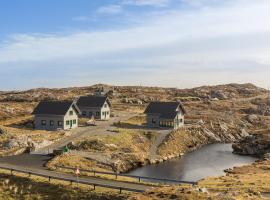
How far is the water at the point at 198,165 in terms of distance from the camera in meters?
75.2

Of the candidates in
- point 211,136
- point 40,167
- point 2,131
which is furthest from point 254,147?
point 2,131

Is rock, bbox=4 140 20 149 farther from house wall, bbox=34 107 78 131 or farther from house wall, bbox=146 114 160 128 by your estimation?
house wall, bbox=146 114 160 128

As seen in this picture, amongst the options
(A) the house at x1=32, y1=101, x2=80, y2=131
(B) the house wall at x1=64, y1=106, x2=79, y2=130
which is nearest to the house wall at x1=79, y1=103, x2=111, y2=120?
(B) the house wall at x1=64, y1=106, x2=79, y2=130

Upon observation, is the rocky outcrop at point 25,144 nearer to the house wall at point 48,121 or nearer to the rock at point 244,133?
the house wall at point 48,121


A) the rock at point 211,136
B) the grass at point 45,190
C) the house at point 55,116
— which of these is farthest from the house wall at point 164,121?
the grass at point 45,190

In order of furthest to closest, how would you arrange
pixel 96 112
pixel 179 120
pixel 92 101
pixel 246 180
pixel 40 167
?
pixel 92 101 < pixel 96 112 < pixel 179 120 < pixel 40 167 < pixel 246 180

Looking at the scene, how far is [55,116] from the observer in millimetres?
106188

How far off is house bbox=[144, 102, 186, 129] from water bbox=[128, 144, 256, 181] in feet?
38.4

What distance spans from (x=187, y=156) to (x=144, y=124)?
94.0 feet

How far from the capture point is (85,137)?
306ft

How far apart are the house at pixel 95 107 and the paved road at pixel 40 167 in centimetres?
5061

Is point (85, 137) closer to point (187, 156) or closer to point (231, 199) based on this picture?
point (187, 156)

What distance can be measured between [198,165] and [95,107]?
50693mm

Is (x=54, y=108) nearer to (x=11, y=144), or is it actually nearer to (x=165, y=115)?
(x=11, y=144)
